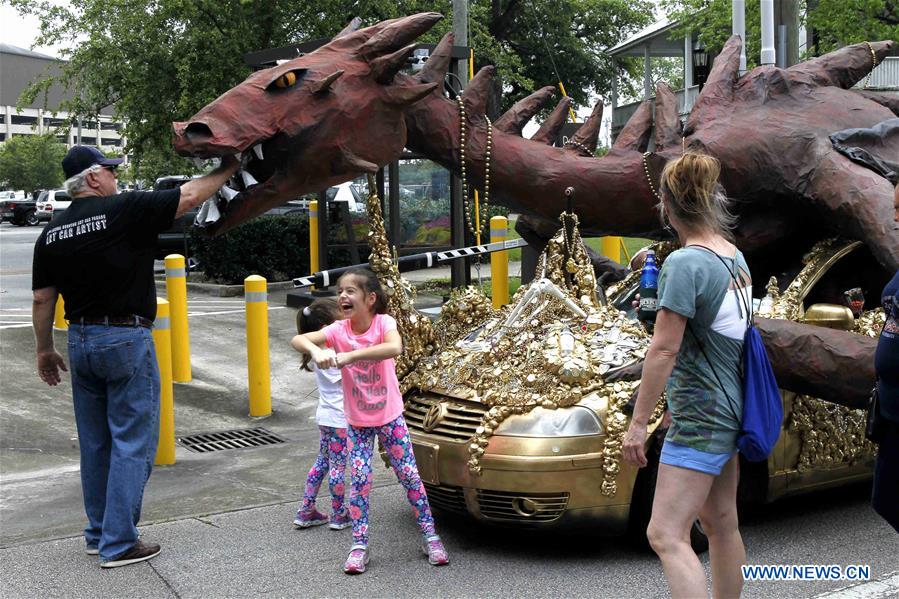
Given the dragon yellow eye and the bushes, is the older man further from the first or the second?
the bushes

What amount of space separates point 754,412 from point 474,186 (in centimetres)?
275

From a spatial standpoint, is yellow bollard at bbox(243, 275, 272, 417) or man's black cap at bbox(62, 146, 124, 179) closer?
man's black cap at bbox(62, 146, 124, 179)

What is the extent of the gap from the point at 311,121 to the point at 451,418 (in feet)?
5.35

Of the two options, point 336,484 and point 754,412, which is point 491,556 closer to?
point 336,484

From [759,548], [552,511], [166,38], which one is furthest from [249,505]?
[166,38]

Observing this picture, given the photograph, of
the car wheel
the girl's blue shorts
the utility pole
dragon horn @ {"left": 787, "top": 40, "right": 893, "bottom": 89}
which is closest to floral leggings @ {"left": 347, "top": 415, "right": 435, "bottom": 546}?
the car wheel

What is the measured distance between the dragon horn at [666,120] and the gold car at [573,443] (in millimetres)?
1056

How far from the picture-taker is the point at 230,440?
8367 millimetres

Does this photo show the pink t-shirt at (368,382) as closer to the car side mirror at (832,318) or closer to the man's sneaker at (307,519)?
the man's sneaker at (307,519)

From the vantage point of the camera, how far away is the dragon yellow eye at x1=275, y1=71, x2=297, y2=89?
17.1 feet

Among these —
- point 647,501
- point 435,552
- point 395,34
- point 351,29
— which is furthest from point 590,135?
point 435,552

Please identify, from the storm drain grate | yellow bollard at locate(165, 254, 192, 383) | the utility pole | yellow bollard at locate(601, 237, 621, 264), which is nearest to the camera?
the storm drain grate

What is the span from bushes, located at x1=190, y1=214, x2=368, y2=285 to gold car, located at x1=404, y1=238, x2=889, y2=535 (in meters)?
11.3

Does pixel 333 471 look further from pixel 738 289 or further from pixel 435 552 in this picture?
pixel 738 289
